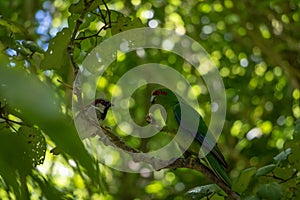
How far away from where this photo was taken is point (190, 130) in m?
1.27

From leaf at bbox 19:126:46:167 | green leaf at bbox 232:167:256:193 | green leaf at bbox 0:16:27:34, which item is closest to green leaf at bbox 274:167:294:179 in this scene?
green leaf at bbox 232:167:256:193

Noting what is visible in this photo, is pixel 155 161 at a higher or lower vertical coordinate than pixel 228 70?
lower

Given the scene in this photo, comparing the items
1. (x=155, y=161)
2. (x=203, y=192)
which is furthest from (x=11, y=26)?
(x=203, y=192)

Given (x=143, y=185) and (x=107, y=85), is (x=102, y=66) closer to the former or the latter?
(x=107, y=85)

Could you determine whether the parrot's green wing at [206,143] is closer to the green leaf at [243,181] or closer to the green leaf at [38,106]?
the green leaf at [243,181]

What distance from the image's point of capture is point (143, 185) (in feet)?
8.38

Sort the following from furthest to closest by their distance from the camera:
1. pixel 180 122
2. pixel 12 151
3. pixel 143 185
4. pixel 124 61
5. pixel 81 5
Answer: pixel 143 185
pixel 124 61
pixel 180 122
pixel 81 5
pixel 12 151

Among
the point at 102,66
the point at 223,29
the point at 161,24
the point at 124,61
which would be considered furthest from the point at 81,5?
the point at 223,29

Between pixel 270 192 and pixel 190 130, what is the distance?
514mm

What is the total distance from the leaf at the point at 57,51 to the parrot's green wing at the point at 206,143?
485 mm

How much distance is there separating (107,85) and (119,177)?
61 centimetres

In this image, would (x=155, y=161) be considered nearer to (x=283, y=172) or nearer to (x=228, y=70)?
(x=283, y=172)

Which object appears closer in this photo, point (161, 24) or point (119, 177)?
point (161, 24)

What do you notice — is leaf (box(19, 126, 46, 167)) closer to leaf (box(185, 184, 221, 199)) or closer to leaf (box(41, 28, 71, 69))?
leaf (box(41, 28, 71, 69))
